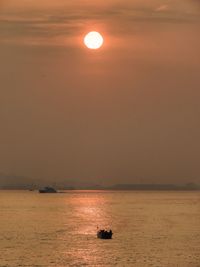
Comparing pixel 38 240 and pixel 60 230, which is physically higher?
pixel 60 230

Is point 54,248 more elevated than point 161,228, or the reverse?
point 161,228

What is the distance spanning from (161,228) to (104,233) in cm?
2705

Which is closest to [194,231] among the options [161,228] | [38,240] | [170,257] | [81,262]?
[161,228]

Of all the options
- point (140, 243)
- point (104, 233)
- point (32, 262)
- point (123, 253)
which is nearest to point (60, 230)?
point (104, 233)

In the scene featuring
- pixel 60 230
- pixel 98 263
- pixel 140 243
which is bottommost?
pixel 98 263

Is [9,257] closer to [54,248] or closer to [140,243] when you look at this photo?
[54,248]

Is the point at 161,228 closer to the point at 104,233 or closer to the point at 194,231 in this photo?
the point at 194,231

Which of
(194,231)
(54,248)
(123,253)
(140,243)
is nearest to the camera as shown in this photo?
(123,253)

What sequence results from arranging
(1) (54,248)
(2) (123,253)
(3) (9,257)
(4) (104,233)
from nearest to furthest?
→ (3) (9,257) → (2) (123,253) → (1) (54,248) → (4) (104,233)

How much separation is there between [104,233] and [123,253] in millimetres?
19146

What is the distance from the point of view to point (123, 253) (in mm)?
80375

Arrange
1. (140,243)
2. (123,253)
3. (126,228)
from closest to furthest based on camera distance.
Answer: (123,253), (140,243), (126,228)

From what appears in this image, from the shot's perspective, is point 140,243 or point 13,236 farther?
point 13,236

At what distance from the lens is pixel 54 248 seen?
281 feet
